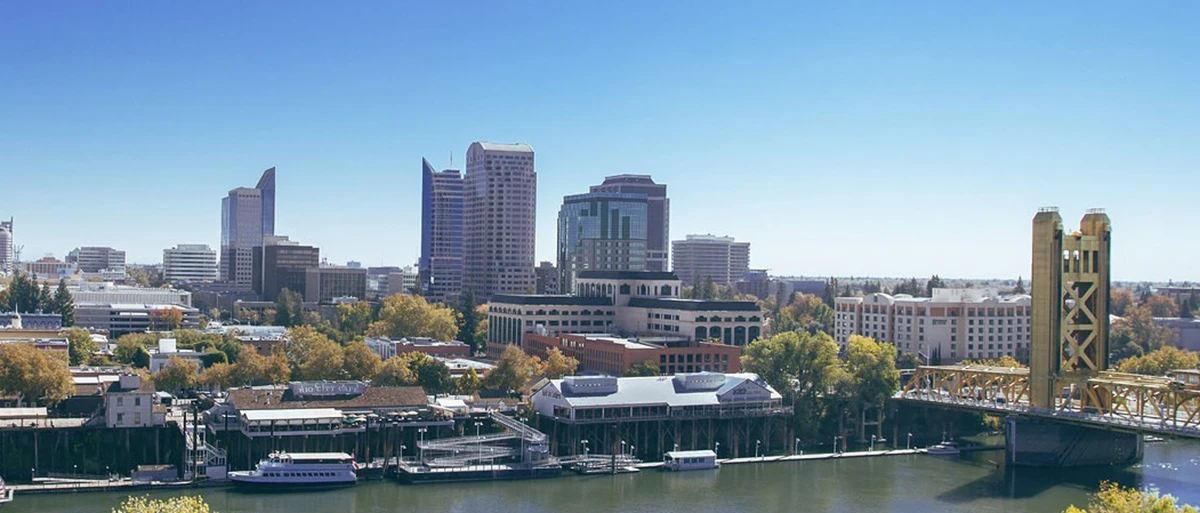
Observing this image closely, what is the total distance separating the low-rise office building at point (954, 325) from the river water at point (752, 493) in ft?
132

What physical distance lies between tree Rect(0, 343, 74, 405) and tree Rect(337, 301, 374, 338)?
197 feet

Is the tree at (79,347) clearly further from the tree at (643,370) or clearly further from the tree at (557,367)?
the tree at (643,370)

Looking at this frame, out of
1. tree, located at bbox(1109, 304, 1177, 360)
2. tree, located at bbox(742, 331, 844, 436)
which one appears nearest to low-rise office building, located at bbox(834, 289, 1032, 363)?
tree, located at bbox(1109, 304, 1177, 360)

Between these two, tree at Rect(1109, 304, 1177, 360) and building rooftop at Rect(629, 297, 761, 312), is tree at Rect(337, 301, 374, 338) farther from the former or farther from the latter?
tree at Rect(1109, 304, 1177, 360)

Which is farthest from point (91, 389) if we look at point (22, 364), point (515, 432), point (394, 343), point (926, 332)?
point (926, 332)

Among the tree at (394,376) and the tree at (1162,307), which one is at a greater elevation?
the tree at (1162,307)

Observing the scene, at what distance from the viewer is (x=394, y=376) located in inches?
3351

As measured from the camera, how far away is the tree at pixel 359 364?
8625 cm

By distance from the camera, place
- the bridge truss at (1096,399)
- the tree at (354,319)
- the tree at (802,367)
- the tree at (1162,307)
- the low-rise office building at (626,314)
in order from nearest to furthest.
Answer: the bridge truss at (1096,399) → the tree at (802,367) → the low-rise office building at (626,314) → the tree at (354,319) → the tree at (1162,307)

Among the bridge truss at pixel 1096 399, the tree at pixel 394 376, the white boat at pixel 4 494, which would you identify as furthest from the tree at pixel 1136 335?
the white boat at pixel 4 494

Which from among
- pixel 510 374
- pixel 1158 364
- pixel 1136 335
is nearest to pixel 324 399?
pixel 510 374

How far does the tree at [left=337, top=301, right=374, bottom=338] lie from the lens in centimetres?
13762

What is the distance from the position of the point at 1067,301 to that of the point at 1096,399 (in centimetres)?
618

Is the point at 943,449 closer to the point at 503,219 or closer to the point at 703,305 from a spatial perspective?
the point at 703,305
